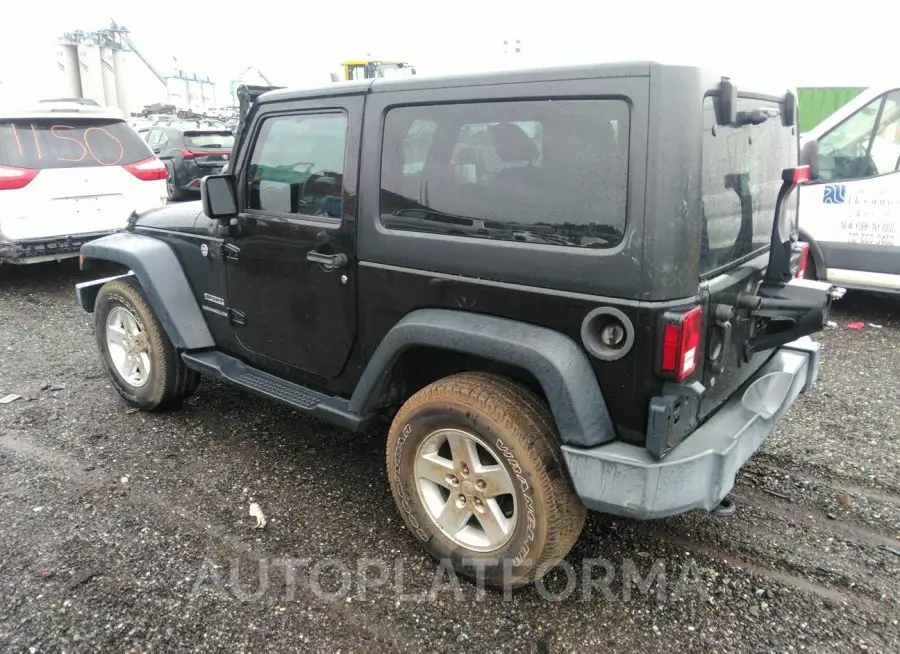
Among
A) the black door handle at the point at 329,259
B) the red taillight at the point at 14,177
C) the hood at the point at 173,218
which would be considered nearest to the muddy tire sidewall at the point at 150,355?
the hood at the point at 173,218

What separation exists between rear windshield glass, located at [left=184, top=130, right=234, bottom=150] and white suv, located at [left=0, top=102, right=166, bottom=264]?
6439 millimetres

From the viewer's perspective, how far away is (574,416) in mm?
2311

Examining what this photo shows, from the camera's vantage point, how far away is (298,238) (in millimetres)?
3215

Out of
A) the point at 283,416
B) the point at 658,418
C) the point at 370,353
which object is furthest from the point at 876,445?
the point at 283,416

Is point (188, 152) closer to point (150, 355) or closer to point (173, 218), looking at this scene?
point (173, 218)

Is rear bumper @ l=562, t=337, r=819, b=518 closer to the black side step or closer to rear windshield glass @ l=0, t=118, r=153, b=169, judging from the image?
the black side step

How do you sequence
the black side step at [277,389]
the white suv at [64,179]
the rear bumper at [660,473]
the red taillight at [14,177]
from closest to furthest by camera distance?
the rear bumper at [660,473], the black side step at [277,389], the red taillight at [14,177], the white suv at [64,179]

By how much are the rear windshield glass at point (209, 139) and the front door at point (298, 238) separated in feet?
36.9

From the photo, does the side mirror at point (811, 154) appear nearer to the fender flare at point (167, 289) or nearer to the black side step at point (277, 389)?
the black side step at point (277, 389)

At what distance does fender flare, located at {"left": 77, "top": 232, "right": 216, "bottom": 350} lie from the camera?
3896 millimetres

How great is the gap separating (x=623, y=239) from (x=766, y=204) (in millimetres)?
1067

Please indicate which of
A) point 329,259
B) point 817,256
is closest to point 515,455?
point 329,259

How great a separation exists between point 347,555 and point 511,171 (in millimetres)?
1757

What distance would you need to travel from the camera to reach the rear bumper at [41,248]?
6859 millimetres
